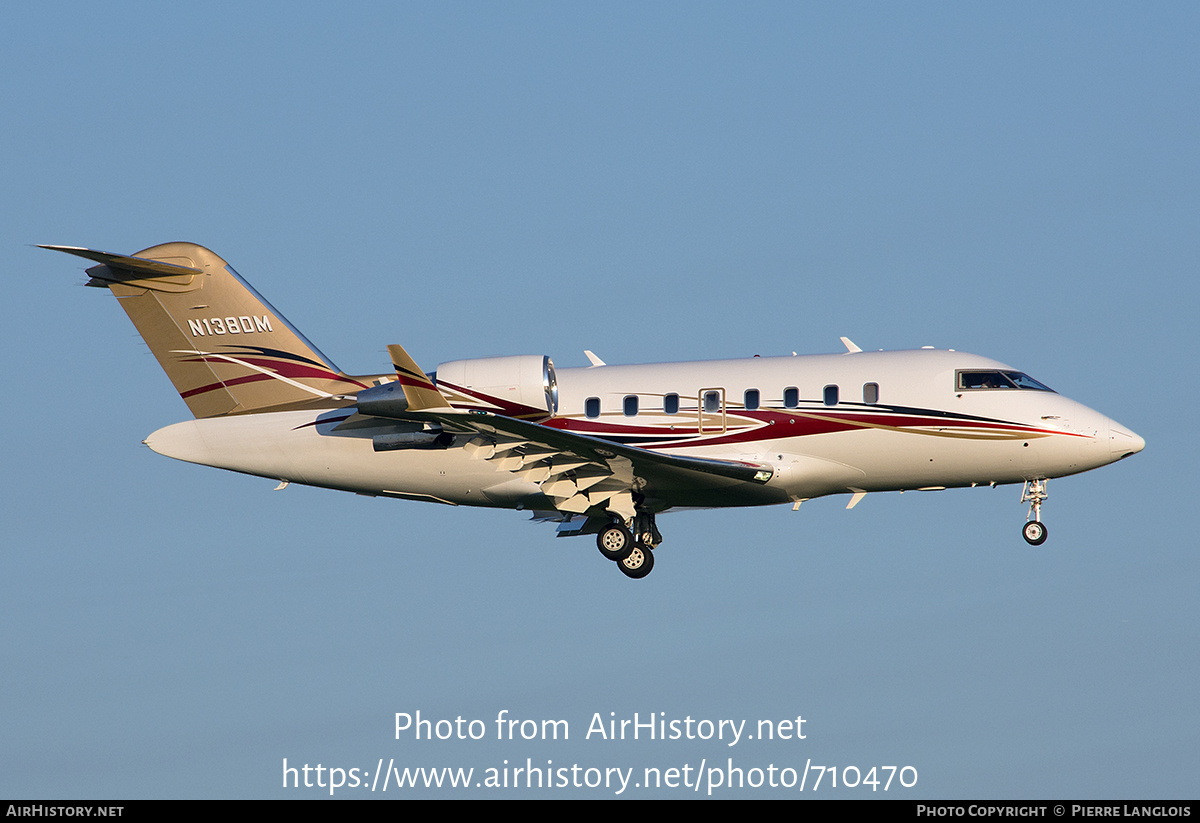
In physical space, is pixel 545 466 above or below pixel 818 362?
below

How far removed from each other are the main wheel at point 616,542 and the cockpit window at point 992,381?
20.9ft

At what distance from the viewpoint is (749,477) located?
2447cm

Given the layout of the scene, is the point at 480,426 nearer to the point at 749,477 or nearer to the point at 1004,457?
the point at 749,477

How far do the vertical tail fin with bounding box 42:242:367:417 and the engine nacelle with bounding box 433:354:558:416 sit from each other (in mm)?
2496

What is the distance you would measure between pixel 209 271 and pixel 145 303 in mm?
1317

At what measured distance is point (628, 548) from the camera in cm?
2605

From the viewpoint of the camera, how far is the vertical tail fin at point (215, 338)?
26.9m

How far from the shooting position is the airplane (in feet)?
80.7

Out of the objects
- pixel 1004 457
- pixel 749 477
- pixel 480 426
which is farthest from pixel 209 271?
pixel 1004 457

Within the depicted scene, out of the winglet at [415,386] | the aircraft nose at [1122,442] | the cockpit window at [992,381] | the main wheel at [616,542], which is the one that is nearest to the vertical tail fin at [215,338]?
the winglet at [415,386]

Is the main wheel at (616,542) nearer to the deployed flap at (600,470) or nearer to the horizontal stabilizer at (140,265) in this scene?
the deployed flap at (600,470)

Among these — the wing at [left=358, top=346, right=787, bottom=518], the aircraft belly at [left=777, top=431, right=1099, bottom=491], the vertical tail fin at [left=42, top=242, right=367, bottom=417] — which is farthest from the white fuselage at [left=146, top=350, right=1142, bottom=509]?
the vertical tail fin at [left=42, top=242, right=367, bottom=417]

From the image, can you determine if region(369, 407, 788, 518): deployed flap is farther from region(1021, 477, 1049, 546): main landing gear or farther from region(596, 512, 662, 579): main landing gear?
region(1021, 477, 1049, 546): main landing gear

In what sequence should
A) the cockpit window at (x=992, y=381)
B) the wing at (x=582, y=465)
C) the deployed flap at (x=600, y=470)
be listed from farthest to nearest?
the cockpit window at (x=992, y=381)
the deployed flap at (x=600, y=470)
the wing at (x=582, y=465)
